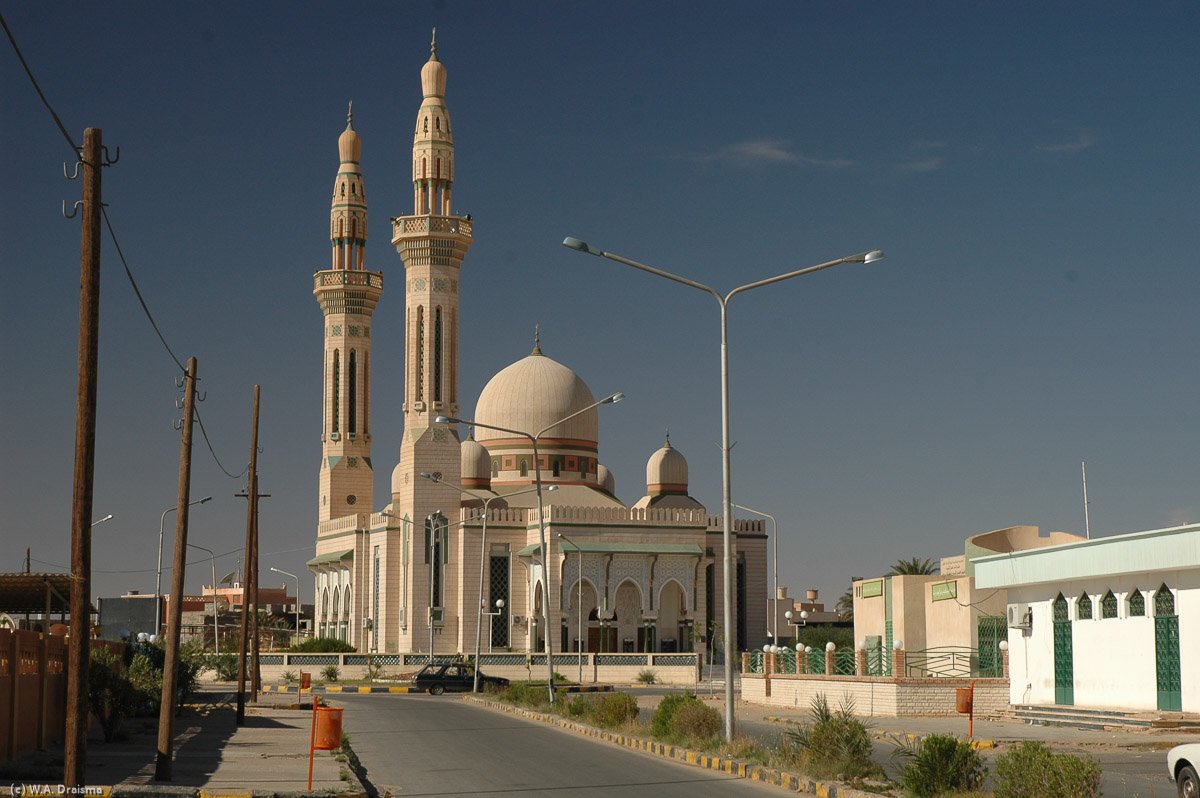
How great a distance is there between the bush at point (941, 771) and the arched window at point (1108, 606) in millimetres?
15011

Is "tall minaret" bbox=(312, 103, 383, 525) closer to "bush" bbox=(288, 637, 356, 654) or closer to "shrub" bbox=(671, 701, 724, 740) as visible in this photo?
"bush" bbox=(288, 637, 356, 654)

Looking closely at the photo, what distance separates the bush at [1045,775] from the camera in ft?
39.3

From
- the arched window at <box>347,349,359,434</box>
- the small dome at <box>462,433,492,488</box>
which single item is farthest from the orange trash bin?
the arched window at <box>347,349,359,434</box>

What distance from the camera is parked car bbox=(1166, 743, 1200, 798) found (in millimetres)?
12969

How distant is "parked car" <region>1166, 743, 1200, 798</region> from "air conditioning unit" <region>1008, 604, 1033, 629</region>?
1821 centimetres

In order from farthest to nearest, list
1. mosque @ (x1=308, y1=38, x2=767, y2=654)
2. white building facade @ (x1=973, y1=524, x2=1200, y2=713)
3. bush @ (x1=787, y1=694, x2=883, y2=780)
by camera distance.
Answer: mosque @ (x1=308, y1=38, x2=767, y2=654) < white building facade @ (x1=973, y1=524, x2=1200, y2=713) < bush @ (x1=787, y1=694, x2=883, y2=780)

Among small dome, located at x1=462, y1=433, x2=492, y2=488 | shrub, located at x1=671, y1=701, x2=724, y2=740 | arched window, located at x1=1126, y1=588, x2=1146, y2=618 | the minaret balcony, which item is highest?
the minaret balcony

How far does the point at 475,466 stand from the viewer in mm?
73312

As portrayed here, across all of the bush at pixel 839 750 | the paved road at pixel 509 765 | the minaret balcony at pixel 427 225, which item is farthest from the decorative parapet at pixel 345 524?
the bush at pixel 839 750

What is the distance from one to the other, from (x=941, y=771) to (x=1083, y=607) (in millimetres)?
16354

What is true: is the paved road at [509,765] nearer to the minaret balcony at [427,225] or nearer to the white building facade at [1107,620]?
the white building facade at [1107,620]

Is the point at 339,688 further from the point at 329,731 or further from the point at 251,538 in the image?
the point at 329,731

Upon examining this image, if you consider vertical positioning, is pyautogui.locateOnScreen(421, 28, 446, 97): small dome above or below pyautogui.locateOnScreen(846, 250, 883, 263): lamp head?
above

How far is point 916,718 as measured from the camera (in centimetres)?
3045
